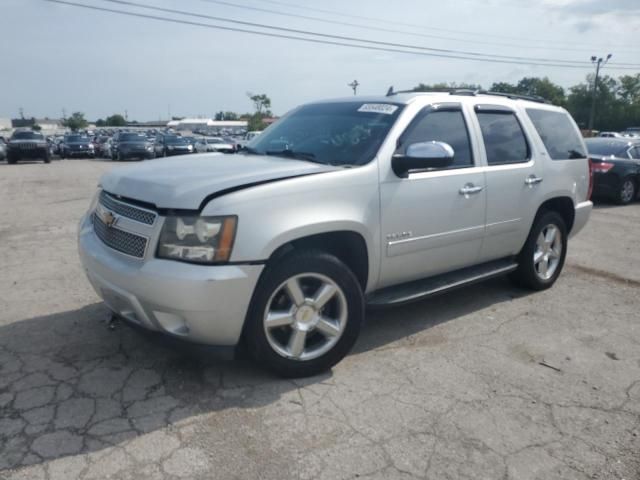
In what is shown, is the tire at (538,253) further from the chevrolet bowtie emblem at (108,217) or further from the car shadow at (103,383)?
the chevrolet bowtie emblem at (108,217)

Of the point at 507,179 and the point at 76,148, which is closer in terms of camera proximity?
the point at 507,179

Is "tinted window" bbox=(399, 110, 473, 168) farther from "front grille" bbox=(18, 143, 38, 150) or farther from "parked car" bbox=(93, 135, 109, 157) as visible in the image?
"parked car" bbox=(93, 135, 109, 157)

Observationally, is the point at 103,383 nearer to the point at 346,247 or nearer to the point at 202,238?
the point at 202,238

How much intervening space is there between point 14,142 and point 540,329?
2696 centimetres

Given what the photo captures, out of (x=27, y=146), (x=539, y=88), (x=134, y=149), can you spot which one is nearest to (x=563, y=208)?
(x=134, y=149)

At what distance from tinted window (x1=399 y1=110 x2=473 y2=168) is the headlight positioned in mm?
1529

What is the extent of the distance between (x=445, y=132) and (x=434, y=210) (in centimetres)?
69

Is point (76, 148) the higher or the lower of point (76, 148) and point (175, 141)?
the lower

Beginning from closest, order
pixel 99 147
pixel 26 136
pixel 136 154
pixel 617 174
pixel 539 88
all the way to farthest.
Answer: pixel 617 174
pixel 136 154
pixel 26 136
pixel 99 147
pixel 539 88

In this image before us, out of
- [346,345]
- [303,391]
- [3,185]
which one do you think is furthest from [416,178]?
[3,185]

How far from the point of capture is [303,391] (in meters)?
3.25

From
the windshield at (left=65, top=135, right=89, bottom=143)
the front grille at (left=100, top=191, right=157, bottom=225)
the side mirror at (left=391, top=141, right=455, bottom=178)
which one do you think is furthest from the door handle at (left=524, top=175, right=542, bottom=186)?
the windshield at (left=65, top=135, right=89, bottom=143)

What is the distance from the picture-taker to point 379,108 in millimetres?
4027

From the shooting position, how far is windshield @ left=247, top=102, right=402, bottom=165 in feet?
12.3
